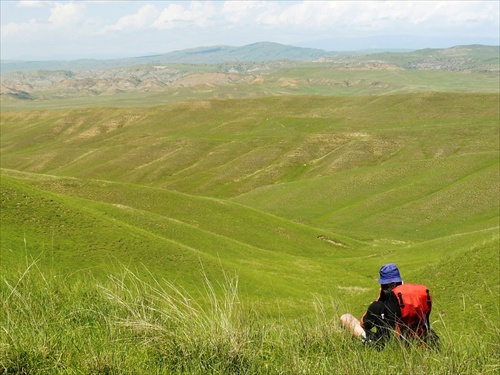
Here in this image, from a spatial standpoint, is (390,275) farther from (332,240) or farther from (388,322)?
(332,240)

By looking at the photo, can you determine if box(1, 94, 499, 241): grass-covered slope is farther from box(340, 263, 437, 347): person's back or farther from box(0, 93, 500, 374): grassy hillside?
box(340, 263, 437, 347): person's back

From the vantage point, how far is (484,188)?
300 ft

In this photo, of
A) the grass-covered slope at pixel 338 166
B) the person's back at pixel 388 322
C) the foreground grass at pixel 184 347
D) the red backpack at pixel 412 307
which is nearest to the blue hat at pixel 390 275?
the person's back at pixel 388 322

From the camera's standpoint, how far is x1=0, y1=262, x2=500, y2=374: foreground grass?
8.38 m

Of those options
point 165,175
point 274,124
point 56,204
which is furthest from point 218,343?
point 274,124

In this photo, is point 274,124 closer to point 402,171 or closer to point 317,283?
point 402,171

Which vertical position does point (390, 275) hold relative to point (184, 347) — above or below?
above

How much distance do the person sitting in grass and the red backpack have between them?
0.13 meters

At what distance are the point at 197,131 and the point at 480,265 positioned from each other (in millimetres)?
177764

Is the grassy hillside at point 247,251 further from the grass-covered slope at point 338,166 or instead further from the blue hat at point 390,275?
the blue hat at point 390,275

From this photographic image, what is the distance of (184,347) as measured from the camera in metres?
9.12

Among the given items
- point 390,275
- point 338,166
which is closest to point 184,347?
point 390,275

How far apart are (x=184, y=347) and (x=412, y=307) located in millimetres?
4861

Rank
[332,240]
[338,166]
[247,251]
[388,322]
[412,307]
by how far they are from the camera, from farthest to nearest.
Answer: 1. [338,166]
2. [332,240]
3. [247,251]
4. [388,322]
5. [412,307]
